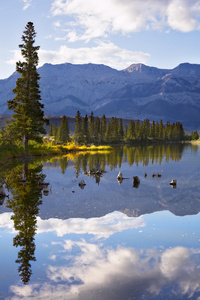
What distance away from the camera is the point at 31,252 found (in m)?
9.52

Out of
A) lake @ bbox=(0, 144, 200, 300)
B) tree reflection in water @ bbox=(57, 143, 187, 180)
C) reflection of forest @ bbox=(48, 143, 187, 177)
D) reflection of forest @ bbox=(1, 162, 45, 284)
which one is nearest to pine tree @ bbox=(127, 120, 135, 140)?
tree reflection in water @ bbox=(57, 143, 187, 180)

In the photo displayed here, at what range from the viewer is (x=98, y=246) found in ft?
33.4

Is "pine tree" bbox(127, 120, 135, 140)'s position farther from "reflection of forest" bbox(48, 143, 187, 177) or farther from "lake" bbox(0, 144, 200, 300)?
"lake" bbox(0, 144, 200, 300)

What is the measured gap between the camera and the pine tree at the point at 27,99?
152ft

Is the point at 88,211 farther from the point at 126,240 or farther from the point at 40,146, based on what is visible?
the point at 40,146

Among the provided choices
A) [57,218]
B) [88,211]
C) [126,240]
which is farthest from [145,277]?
[88,211]

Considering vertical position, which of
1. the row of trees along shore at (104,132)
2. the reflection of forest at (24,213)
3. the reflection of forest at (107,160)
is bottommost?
the reflection of forest at (107,160)

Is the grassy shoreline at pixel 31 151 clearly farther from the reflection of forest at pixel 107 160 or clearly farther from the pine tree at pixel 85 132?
the pine tree at pixel 85 132

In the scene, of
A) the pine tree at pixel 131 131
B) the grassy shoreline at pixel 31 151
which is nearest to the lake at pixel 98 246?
the grassy shoreline at pixel 31 151

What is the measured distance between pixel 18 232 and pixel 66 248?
8.26 feet

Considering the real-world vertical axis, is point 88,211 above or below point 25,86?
below

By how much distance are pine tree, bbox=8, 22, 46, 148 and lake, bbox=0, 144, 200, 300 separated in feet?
90.9

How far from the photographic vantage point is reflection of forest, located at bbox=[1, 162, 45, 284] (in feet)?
29.3

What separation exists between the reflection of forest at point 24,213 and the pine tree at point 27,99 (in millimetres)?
22565
